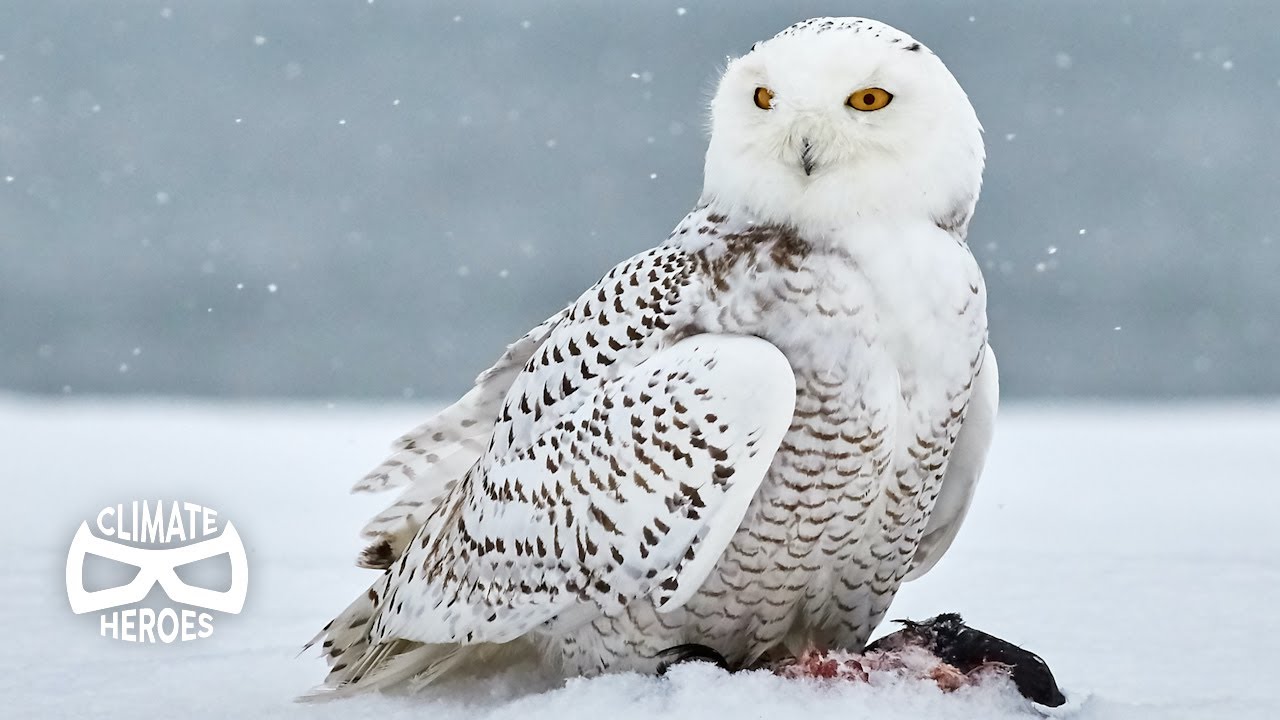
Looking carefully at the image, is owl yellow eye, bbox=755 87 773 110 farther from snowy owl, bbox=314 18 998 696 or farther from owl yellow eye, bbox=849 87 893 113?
owl yellow eye, bbox=849 87 893 113

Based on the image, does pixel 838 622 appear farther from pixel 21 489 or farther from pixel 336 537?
pixel 21 489

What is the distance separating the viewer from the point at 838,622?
2.32 metres

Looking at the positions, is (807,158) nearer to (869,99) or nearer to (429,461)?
(869,99)

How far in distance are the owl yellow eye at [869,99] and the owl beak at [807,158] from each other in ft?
0.30

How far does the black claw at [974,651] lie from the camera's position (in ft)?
7.20

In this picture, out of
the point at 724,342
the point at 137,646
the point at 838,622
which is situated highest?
the point at 724,342

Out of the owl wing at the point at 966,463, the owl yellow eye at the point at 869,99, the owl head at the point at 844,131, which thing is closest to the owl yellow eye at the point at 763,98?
the owl head at the point at 844,131

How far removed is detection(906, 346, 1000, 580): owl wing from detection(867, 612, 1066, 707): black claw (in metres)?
0.27

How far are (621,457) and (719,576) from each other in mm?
250

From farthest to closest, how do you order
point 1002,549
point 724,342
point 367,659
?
point 1002,549 → point 367,659 → point 724,342

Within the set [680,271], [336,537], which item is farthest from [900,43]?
[336,537]

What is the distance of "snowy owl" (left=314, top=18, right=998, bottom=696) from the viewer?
6.70 ft

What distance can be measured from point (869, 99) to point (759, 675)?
90 centimetres

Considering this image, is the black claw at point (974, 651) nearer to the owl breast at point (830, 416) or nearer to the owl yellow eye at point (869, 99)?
the owl breast at point (830, 416)
